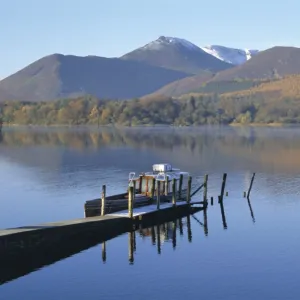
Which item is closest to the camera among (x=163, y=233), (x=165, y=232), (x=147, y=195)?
(x=163, y=233)

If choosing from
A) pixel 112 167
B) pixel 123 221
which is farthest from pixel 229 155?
pixel 123 221

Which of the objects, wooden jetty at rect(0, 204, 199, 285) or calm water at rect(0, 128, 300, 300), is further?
wooden jetty at rect(0, 204, 199, 285)

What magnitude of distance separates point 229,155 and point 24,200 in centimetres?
5508

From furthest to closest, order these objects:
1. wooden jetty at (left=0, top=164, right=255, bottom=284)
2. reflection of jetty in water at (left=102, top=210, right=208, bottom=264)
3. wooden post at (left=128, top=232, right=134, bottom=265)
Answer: reflection of jetty in water at (left=102, top=210, right=208, bottom=264) < wooden post at (left=128, top=232, right=134, bottom=265) < wooden jetty at (left=0, top=164, right=255, bottom=284)

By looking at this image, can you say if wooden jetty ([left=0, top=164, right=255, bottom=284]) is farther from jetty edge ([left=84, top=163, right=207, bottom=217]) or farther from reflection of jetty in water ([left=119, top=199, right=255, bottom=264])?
reflection of jetty in water ([left=119, top=199, right=255, bottom=264])

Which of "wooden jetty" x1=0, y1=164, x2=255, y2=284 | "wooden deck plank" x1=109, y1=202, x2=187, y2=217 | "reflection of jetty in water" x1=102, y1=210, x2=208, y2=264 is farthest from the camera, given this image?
"wooden deck plank" x1=109, y1=202, x2=187, y2=217

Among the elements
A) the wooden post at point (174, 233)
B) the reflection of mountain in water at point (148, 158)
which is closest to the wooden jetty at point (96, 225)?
the wooden post at point (174, 233)

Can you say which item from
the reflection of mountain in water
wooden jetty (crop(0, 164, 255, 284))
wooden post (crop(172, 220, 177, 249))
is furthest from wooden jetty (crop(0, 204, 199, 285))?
the reflection of mountain in water

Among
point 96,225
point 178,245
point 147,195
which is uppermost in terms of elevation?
point 147,195

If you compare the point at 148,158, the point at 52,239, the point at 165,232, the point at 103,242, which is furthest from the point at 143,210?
the point at 148,158

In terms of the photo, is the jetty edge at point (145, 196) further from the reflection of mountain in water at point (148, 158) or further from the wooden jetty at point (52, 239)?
the reflection of mountain in water at point (148, 158)

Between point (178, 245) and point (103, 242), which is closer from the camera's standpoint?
point (103, 242)

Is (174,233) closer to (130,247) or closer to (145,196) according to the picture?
(130,247)

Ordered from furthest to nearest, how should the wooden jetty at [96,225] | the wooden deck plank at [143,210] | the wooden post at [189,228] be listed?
the wooden deck plank at [143,210], the wooden post at [189,228], the wooden jetty at [96,225]
